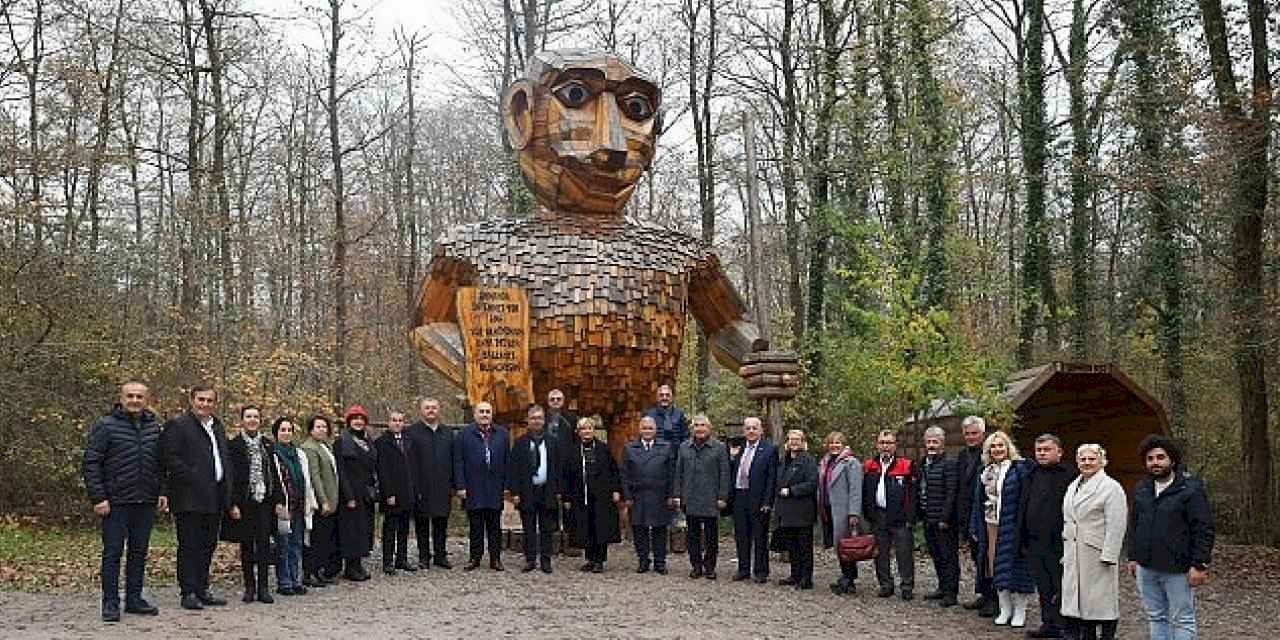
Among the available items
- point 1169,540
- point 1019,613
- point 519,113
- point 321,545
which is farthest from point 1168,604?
point 519,113

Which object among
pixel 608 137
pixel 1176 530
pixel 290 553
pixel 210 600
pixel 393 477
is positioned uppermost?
pixel 608 137

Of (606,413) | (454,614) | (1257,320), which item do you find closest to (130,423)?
(454,614)

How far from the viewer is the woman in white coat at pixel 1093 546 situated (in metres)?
6.23

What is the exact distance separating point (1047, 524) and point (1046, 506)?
10 cm

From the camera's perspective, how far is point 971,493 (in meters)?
7.77

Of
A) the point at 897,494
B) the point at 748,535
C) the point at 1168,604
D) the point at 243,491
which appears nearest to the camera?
the point at 1168,604

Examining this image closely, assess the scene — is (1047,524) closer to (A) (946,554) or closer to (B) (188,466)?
(A) (946,554)

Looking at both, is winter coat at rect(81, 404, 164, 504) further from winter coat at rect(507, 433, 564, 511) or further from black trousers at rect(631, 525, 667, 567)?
black trousers at rect(631, 525, 667, 567)

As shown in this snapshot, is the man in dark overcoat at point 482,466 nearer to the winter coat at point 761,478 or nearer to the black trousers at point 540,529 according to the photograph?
the black trousers at point 540,529

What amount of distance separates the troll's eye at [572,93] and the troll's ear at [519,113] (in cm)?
27

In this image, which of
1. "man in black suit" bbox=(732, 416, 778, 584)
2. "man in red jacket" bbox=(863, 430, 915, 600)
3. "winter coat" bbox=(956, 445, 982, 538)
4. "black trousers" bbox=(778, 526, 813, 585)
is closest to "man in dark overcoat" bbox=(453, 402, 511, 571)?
"man in black suit" bbox=(732, 416, 778, 584)

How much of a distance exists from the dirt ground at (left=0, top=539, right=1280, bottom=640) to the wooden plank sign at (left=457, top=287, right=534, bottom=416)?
128 centimetres

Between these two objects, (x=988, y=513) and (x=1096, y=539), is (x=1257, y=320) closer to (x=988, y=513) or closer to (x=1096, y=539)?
(x=988, y=513)

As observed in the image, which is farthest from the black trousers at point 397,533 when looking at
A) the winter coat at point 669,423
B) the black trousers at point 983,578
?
the black trousers at point 983,578
